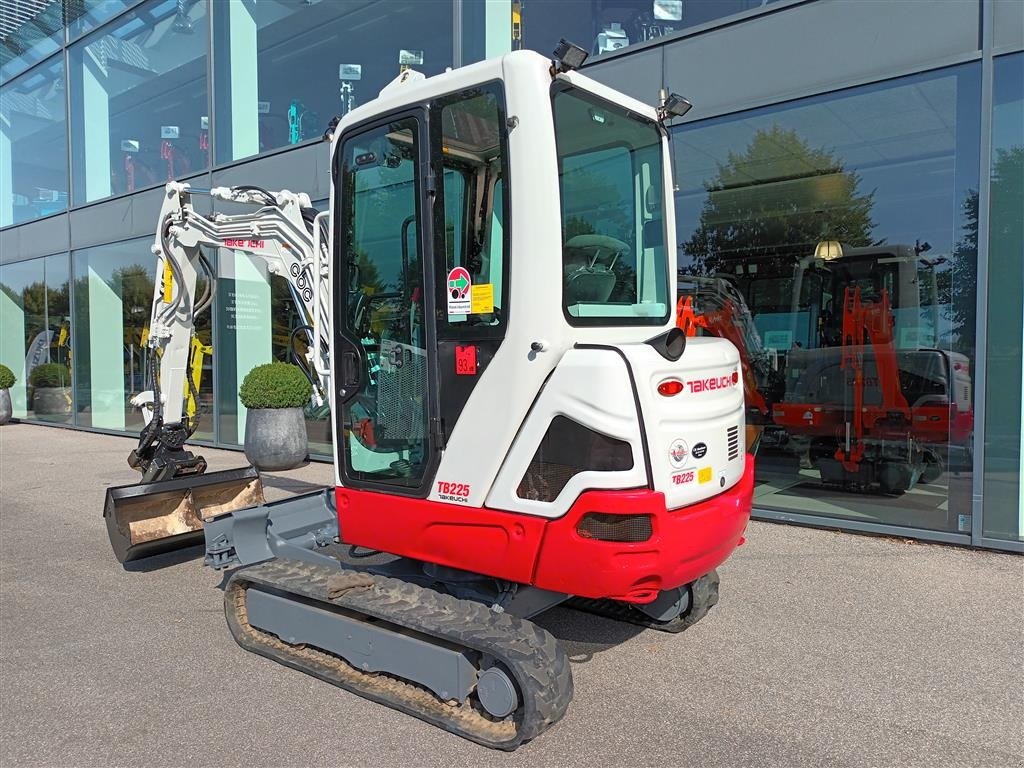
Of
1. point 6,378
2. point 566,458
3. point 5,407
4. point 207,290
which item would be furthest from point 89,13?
point 566,458

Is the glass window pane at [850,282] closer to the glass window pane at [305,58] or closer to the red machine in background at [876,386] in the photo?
the red machine in background at [876,386]

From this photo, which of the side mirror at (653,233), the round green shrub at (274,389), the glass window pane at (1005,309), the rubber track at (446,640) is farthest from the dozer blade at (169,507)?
the glass window pane at (1005,309)

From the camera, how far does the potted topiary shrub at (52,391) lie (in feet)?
52.9

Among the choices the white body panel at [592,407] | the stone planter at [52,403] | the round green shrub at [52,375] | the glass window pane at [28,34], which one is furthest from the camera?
the round green shrub at [52,375]

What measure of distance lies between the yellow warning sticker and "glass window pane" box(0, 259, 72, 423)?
49.5 ft

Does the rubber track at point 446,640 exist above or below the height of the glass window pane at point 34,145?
below

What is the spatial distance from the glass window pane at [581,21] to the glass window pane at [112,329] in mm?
7661

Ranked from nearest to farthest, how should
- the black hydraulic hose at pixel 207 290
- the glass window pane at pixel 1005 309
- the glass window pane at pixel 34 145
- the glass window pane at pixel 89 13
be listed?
the glass window pane at pixel 1005 309 → the black hydraulic hose at pixel 207 290 → the glass window pane at pixel 89 13 → the glass window pane at pixel 34 145

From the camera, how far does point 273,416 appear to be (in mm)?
9773

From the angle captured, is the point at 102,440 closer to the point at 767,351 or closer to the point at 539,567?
the point at 767,351

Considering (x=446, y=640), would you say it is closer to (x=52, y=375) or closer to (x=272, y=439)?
(x=272, y=439)

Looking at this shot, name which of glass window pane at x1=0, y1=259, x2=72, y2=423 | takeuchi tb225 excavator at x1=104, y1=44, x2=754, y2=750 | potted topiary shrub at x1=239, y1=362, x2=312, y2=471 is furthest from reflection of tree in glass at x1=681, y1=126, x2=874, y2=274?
glass window pane at x1=0, y1=259, x2=72, y2=423

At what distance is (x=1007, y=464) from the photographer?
18.8 ft

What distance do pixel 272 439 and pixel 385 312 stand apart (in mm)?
6668
